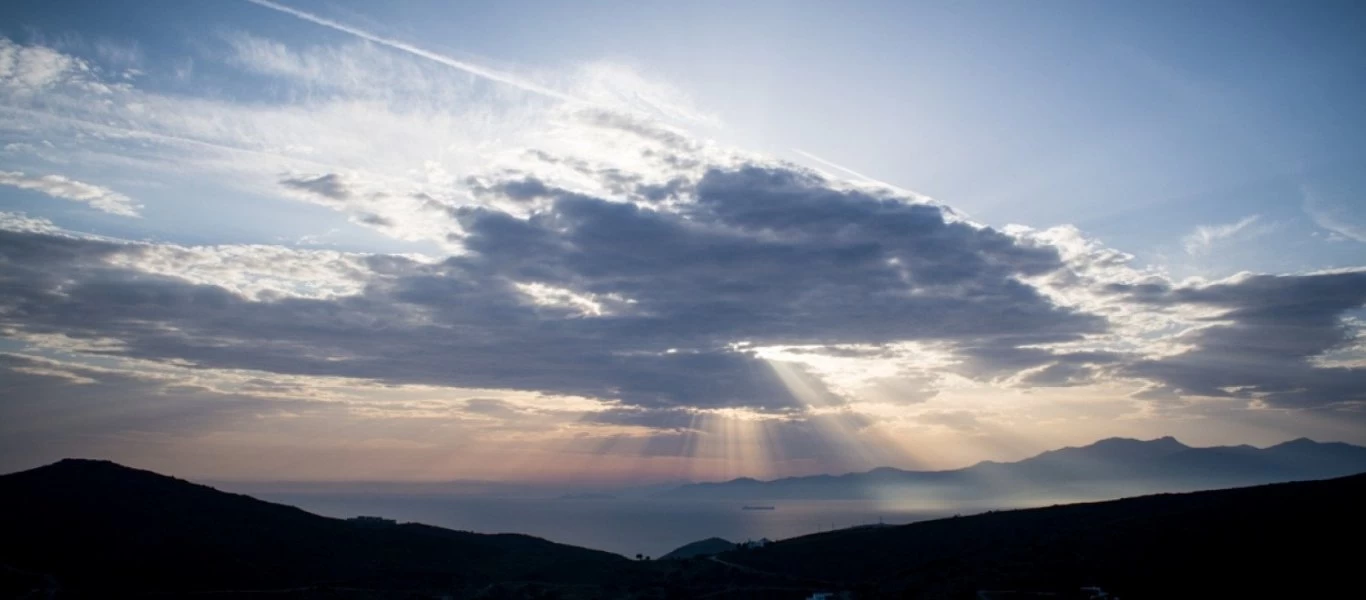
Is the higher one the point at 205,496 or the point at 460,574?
the point at 205,496

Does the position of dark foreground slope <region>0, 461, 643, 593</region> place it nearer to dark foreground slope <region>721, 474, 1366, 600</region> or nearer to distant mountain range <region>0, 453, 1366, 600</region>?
distant mountain range <region>0, 453, 1366, 600</region>

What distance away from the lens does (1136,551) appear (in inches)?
2697

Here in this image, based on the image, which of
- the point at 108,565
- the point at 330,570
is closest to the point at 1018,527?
the point at 330,570

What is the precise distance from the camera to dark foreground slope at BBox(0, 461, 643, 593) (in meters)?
74.2

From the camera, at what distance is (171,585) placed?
237 feet

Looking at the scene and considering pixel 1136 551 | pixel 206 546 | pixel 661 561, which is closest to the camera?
pixel 1136 551

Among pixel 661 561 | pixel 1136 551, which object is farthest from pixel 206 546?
pixel 1136 551

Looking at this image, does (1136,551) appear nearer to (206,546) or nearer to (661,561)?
(661,561)

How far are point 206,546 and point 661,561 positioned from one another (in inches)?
1914

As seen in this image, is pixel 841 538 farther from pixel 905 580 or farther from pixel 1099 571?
pixel 1099 571

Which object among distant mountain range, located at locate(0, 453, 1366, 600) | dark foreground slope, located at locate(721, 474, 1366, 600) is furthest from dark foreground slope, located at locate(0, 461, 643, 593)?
dark foreground slope, located at locate(721, 474, 1366, 600)

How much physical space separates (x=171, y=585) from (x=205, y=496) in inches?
1227

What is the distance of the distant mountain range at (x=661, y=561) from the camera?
Answer: 2483 inches

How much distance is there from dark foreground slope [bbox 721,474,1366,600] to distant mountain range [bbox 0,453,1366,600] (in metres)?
0.24
